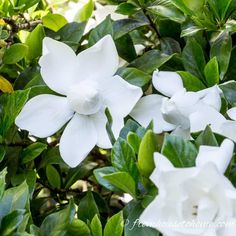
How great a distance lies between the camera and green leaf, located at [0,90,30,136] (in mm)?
885

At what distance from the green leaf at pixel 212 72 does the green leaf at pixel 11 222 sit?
1.30 feet

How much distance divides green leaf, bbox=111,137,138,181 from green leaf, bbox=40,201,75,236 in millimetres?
96

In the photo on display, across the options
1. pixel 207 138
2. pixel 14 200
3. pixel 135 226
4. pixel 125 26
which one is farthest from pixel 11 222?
pixel 125 26

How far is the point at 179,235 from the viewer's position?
628 millimetres

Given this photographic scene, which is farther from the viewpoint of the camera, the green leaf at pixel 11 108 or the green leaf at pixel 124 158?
the green leaf at pixel 11 108

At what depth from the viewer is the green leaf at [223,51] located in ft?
3.11

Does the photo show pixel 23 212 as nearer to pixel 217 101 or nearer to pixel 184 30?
pixel 217 101

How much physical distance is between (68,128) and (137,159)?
199 millimetres

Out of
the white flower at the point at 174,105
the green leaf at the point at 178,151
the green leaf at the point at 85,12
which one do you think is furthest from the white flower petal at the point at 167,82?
the green leaf at the point at 85,12

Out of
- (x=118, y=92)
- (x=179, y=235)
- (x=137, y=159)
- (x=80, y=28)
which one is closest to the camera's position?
(x=179, y=235)

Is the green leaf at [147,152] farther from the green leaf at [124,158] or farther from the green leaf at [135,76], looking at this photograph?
the green leaf at [135,76]

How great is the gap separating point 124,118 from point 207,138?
27 centimetres

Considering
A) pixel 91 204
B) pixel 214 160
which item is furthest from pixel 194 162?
pixel 91 204

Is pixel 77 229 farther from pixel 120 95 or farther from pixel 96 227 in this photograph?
pixel 120 95
